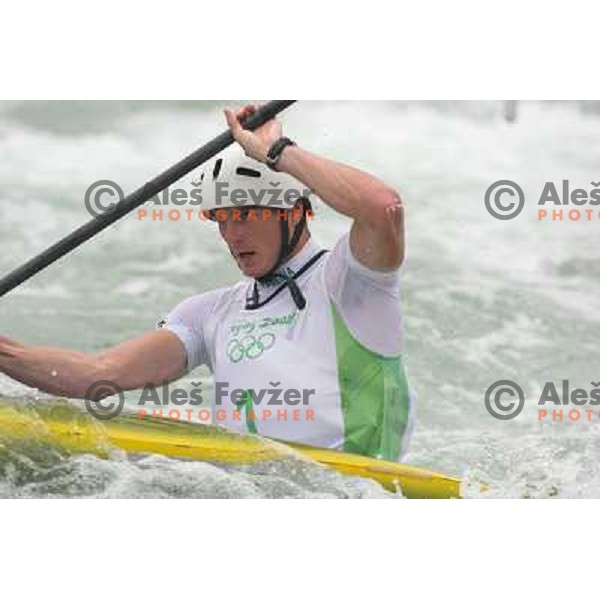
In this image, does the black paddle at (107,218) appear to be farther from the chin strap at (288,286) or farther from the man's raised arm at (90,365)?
the chin strap at (288,286)

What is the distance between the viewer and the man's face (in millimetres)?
3596

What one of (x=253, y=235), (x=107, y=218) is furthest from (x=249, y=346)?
(x=107, y=218)

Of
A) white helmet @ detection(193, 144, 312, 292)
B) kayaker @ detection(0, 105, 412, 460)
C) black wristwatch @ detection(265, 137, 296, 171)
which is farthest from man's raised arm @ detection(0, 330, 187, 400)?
black wristwatch @ detection(265, 137, 296, 171)

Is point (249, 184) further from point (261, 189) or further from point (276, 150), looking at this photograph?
point (276, 150)

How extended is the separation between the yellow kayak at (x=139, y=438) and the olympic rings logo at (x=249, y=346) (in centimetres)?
14

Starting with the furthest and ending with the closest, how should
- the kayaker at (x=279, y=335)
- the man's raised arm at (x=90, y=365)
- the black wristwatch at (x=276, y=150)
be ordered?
the man's raised arm at (x=90, y=365) < the kayaker at (x=279, y=335) < the black wristwatch at (x=276, y=150)

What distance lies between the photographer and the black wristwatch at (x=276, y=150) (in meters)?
3.39

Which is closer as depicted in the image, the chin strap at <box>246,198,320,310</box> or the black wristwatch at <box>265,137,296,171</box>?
the black wristwatch at <box>265,137,296,171</box>

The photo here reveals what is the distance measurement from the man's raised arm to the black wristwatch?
0.43 metres

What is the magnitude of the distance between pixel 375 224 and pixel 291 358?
34cm

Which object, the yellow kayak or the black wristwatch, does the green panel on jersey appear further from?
the black wristwatch

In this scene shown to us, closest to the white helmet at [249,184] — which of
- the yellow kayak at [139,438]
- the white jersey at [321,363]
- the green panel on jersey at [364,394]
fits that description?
the white jersey at [321,363]

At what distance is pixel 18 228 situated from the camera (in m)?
3.68

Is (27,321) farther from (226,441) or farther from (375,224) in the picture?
(375,224)
